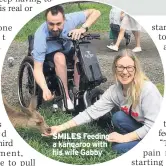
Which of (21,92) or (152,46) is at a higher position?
(152,46)

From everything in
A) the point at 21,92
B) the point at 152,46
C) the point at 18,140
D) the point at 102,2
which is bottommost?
the point at 18,140

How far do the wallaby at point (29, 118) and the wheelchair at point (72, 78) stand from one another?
0.05 m

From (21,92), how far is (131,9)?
89cm

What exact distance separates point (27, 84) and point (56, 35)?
0.37 metres

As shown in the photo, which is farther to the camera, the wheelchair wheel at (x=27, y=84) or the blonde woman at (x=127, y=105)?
the wheelchair wheel at (x=27, y=84)

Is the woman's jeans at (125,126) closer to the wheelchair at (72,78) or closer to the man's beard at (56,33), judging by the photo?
the wheelchair at (72,78)

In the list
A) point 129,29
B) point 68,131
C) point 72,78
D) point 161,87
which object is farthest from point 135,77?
point 68,131

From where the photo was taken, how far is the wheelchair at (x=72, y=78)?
13.7 ft

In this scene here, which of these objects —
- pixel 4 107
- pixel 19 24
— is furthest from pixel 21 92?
pixel 19 24

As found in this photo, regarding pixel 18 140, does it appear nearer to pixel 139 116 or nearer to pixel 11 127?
pixel 11 127

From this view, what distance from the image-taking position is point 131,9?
4043 mm

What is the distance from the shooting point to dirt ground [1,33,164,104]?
4.09 m

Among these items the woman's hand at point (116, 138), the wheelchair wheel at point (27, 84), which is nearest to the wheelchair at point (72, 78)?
the wheelchair wheel at point (27, 84)

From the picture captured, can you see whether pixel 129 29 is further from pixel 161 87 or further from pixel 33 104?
pixel 33 104
